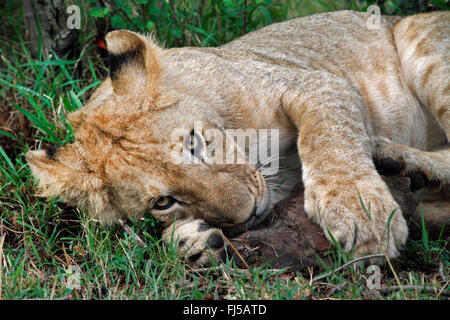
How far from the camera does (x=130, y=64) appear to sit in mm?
3275

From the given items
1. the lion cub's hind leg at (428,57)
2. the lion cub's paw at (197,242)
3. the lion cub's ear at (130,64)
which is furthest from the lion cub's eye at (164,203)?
the lion cub's hind leg at (428,57)

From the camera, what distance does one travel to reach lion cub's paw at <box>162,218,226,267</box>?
3.03 metres

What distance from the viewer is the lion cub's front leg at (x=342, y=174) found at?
2.78 meters

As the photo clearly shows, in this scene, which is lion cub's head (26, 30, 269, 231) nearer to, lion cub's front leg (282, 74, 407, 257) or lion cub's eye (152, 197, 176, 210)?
lion cub's eye (152, 197, 176, 210)

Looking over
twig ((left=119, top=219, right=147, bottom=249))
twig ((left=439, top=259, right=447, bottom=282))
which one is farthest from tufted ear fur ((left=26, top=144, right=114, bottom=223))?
twig ((left=439, top=259, right=447, bottom=282))

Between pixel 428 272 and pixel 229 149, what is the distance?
4.24ft

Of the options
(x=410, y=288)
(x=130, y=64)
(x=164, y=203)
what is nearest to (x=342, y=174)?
(x=410, y=288)

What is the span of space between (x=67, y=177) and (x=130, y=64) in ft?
2.53

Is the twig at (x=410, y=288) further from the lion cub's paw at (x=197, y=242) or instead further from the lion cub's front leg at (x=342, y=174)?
the lion cub's paw at (x=197, y=242)

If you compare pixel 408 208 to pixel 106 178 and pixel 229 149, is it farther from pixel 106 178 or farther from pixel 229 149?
pixel 106 178

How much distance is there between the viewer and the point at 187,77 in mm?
3605

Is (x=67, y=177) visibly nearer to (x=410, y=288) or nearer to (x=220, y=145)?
(x=220, y=145)

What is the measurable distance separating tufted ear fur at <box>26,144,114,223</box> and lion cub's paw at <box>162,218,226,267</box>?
1.64 feet

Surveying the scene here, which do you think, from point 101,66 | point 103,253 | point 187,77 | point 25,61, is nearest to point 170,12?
point 101,66
